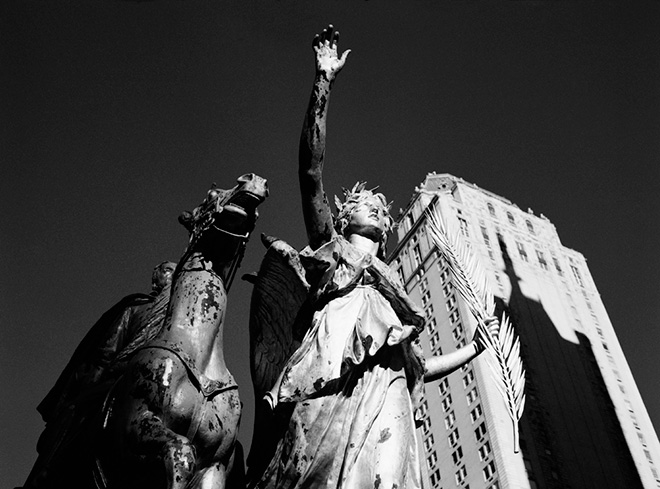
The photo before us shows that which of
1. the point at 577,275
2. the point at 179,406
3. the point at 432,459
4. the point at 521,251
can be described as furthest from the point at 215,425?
the point at 577,275

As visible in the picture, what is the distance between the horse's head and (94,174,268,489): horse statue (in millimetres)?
64

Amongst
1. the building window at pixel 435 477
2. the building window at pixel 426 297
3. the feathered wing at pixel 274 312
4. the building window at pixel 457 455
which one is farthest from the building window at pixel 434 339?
the feathered wing at pixel 274 312

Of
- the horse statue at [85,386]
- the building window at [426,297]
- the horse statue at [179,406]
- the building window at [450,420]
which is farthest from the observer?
the building window at [426,297]

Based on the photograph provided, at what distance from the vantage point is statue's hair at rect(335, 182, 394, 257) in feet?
21.0

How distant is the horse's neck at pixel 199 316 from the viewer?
439 cm

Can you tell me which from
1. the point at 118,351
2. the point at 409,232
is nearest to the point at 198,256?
the point at 118,351

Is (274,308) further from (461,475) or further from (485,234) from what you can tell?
(485,234)

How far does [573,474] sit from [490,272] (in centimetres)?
2669

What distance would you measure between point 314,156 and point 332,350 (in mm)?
1429

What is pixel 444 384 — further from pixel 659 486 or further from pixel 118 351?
pixel 118 351

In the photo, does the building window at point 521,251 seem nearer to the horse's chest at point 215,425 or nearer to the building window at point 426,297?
the building window at point 426,297

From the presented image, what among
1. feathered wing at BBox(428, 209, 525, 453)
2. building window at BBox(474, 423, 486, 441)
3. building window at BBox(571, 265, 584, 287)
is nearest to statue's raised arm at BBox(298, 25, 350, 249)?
feathered wing at BBox(428, 209, 525, 453)

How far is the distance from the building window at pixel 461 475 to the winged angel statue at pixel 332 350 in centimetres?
7088

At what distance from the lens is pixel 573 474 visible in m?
72.8
